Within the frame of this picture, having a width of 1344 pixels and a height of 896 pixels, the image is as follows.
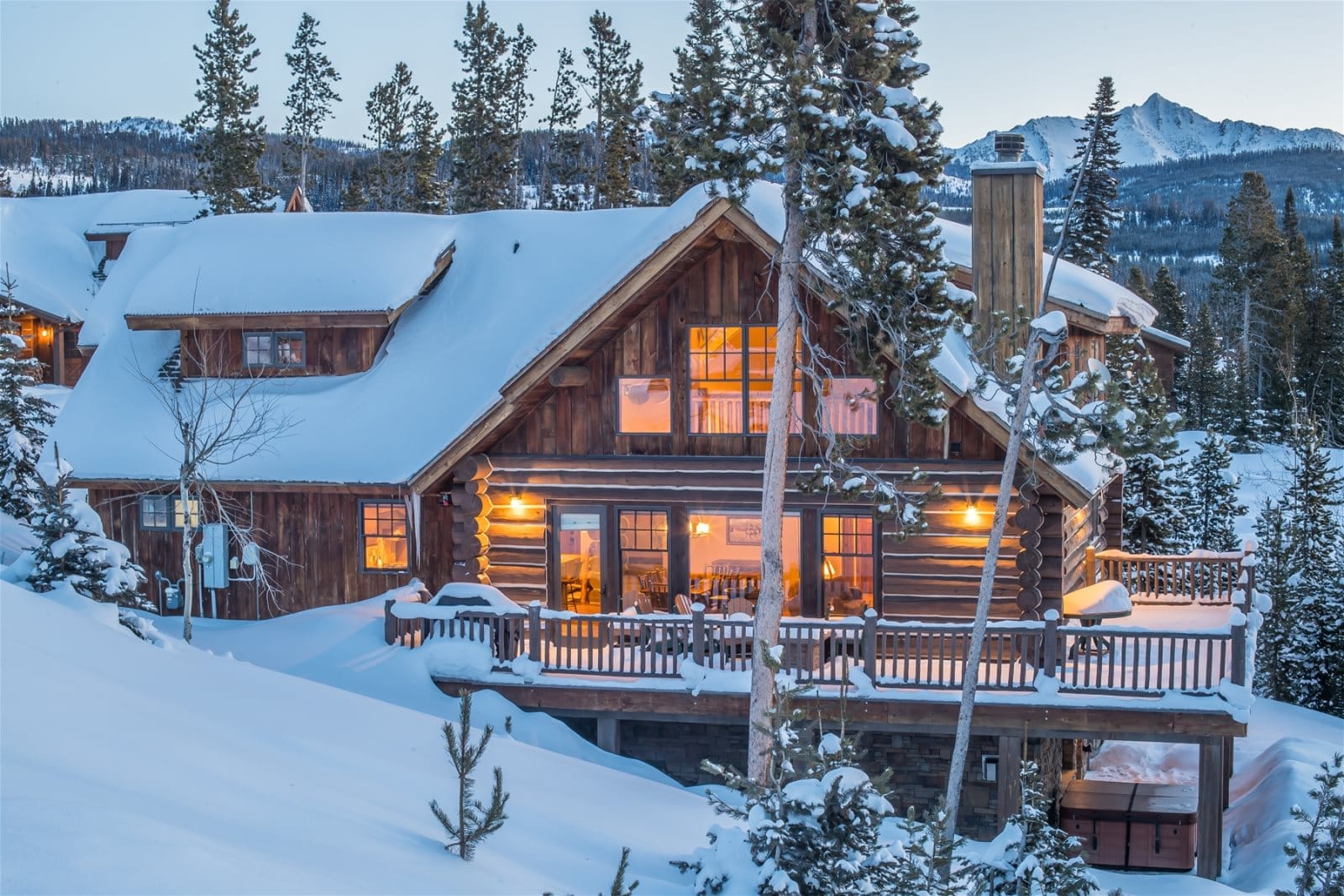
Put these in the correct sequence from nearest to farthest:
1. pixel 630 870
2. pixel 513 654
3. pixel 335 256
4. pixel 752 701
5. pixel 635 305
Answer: pixel 630 870 → pixel 752 701 → pixel 513 654 → pixel 635 305 → pixel 335 256

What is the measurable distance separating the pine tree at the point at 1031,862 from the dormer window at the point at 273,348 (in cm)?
1901

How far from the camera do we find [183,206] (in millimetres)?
58500

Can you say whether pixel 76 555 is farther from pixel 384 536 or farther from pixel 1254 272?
pixel 1254 272

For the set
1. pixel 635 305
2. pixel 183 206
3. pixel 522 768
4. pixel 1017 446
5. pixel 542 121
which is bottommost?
pixel 522 768

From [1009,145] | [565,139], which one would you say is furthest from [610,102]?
[1009,145]

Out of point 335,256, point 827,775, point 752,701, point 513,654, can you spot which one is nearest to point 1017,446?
point 752,701

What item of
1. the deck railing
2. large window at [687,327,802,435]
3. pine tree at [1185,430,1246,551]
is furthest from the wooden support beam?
pine tree at [1185,430,1246,551]

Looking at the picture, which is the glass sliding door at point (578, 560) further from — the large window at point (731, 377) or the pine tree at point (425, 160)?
the pine tree at point (425, 160)

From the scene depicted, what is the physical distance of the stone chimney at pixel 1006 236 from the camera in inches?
773

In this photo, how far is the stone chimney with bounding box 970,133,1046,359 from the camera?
64.4 feet

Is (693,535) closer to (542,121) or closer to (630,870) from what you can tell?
(630,870)

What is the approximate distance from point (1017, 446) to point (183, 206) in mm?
53960

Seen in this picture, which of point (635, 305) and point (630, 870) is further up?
point (635, 305)

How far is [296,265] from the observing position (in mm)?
25141
